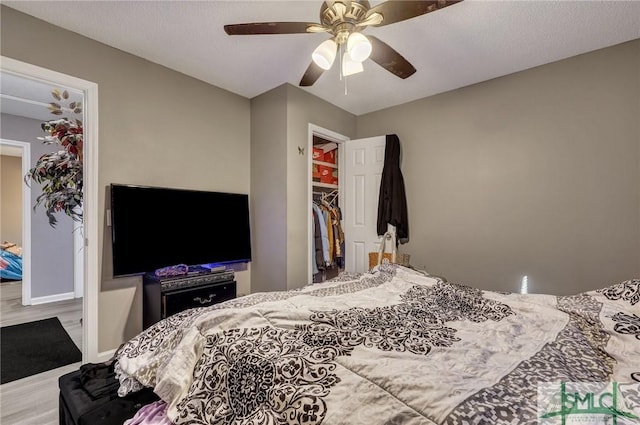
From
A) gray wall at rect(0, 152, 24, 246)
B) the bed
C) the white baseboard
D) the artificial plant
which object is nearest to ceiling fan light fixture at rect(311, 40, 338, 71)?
the artificial plant

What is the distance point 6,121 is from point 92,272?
331cm

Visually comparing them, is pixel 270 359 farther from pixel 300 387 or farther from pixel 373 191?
pixel 373 191

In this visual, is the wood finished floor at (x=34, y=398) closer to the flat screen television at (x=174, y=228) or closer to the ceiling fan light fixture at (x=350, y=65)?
the flat screen television at (x=174, y=228)

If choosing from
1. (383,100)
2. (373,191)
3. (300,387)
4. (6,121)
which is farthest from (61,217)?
(300,387)

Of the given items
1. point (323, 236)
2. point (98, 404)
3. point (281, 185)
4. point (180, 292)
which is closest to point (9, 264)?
point (180, 292)

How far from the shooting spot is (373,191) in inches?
138

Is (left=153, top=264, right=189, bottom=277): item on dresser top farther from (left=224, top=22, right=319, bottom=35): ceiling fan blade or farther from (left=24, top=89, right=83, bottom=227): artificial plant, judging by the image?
(left=224, top=22, right=319, bottom=35): ceiling fan blade

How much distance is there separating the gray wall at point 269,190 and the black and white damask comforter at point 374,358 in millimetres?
1572

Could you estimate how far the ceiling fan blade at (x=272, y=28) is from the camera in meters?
1.58

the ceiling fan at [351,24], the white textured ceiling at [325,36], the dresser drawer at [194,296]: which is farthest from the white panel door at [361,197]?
the ceiling fan at [351,24]

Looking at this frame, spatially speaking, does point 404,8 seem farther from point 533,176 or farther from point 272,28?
point 533,176

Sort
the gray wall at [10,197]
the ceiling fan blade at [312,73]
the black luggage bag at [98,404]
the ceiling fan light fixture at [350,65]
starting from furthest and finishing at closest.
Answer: the gray wall at [10,197] → the ceiling fan blade at [312,73] → the ceiling fan light fixture at [350,65] → the black luggage bag at [98,404]

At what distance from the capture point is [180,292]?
2.31 m

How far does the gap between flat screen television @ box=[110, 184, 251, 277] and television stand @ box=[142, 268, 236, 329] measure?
0.66ft
